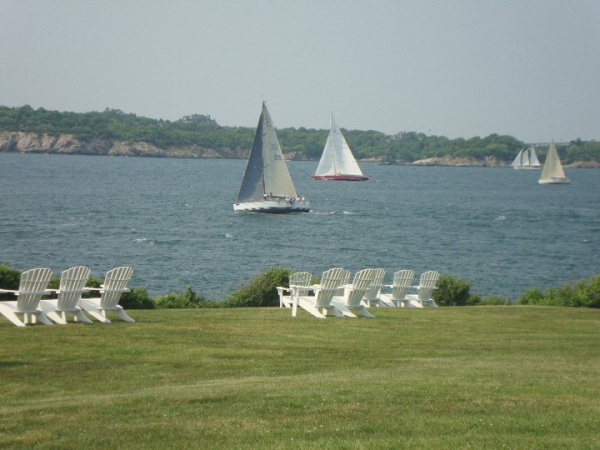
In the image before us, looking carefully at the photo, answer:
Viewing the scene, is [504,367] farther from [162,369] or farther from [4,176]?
[4,176]

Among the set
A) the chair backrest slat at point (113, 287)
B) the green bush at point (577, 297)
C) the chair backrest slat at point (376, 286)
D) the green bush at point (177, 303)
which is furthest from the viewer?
the green bush at point (577, 297)

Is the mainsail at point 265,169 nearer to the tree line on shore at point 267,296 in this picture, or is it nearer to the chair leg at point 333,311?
the tree line on shore at point 267,296

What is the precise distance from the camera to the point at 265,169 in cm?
7469

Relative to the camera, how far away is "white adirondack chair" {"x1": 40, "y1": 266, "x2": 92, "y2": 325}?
15055 millimetres

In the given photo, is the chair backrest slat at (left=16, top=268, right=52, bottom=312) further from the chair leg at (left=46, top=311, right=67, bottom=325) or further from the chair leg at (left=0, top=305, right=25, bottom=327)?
the chair leg at (left=46, top=311, right=67, bottom=325)

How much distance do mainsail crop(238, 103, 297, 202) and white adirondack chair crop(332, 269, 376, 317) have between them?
54.1 metres

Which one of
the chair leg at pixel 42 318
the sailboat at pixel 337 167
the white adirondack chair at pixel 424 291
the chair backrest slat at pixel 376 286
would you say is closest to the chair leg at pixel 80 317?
the chair leg at pixel 42 318

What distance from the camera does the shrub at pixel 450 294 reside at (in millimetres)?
25000


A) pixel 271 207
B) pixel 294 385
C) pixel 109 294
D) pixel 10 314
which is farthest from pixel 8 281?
pixel 271 207

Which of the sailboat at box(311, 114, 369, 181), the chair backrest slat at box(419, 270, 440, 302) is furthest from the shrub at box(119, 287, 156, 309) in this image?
the sailboat at box(311, 114, 369, 181)

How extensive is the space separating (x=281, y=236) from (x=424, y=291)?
148 ft

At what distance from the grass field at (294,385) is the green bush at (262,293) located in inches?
261

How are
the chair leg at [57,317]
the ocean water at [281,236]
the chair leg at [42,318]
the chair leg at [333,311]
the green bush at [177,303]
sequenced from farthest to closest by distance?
the ocean water at [281,236] → the green bush at [177,303] → the chair leg at [333,311] → the chair leg at [57,317] → the chair leg at [42,318]

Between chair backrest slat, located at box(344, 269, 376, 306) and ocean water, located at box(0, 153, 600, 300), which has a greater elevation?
chair backrest slat, located at box(344, 269, 376, 306)
